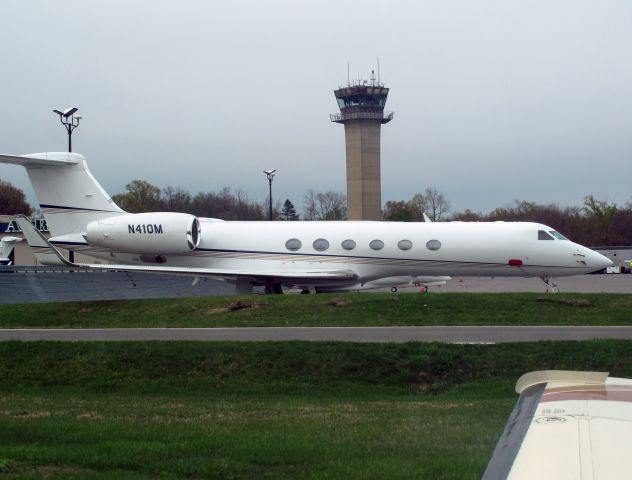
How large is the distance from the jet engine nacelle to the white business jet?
0.10 feet

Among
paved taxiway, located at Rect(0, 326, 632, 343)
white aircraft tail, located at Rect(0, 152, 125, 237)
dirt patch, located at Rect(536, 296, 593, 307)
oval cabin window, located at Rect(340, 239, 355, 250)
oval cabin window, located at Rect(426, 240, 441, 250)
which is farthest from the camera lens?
white aircraft tail, located at Rect(0, 152, 125, 237)

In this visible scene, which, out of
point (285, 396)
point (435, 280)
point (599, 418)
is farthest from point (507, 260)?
point (599, 418)

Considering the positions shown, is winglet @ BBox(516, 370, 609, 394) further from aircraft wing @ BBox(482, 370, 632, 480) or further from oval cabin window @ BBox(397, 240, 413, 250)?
oval cabin window @ BBox(397, 240, 413, 250)

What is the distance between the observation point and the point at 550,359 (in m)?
13.2

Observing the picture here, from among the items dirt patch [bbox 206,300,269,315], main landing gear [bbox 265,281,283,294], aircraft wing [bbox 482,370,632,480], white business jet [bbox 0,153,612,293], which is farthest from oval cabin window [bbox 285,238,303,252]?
aircraft wing [bbox 482,370,632,480]

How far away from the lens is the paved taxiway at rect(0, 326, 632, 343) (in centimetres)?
1563

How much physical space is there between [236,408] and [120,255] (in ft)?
55.6

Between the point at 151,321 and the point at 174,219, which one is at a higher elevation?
the point at 174,219

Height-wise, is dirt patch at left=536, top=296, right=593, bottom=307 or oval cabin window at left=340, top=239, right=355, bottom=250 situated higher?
oval cabin window at left=340, top=239, right=355, bottom=250

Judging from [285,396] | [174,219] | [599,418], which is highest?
[174,219]

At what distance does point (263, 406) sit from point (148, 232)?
51.9 feet

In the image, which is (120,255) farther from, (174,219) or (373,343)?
(373,343)

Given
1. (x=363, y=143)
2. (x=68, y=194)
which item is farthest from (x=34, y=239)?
(x=363, y=143)

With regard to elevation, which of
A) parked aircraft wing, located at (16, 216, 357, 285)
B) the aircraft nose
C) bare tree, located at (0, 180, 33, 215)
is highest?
bare tree, located at (0, 180, 33, 215)
